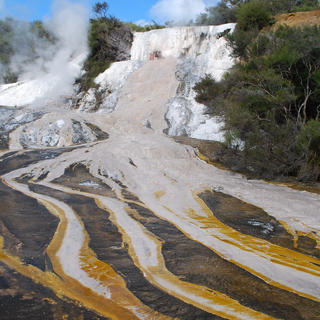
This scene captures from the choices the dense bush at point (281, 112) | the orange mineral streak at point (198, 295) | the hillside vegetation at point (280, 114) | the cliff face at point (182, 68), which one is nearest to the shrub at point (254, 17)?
the cliff face at point (182, 68)

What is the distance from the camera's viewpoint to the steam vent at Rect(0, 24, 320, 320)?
6.89 ft

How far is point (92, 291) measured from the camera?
221 centimetres

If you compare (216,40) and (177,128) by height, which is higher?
(216,40)

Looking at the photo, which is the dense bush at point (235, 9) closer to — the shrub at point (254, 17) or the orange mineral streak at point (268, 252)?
the shrub at point (254, 17)

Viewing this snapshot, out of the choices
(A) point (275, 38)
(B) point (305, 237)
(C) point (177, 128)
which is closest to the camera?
(B) point (305, 237)

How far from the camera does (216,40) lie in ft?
57.4

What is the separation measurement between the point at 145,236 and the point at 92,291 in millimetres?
1314

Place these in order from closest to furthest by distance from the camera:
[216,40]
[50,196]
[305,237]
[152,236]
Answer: [152,236], [305,237], [50,196], [216,40]

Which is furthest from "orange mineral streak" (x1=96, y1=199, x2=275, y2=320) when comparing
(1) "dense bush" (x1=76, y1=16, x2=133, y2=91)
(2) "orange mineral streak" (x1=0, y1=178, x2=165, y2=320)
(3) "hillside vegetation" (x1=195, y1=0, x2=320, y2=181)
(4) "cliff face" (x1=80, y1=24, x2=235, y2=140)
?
(1) "dense bush" (x1=76, y1=16, x2=133, y2=91)

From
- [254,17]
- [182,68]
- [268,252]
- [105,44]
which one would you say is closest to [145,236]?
[268,252]

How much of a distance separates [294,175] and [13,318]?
7.14 meters

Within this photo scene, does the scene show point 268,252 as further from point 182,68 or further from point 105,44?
point 105,44

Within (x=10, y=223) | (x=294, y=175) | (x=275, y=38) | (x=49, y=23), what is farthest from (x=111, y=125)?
(x=49, y=23)

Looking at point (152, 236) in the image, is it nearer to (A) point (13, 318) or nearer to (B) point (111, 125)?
(A) point (13, 318)
